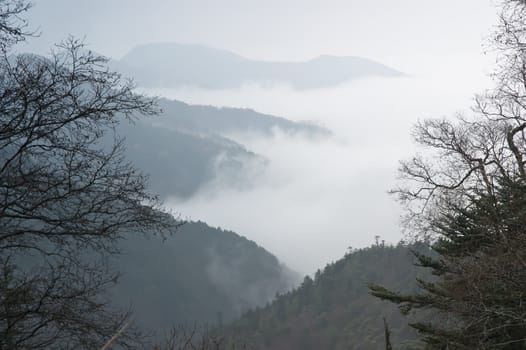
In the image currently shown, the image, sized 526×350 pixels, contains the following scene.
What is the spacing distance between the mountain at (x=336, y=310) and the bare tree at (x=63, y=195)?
113m

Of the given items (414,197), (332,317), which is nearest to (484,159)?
(414,197)

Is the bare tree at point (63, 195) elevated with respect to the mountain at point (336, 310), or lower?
lower

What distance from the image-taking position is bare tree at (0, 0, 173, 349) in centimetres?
427

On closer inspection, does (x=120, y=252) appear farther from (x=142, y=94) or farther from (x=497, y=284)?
(x=497, y=284)

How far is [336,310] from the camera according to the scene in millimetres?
129500

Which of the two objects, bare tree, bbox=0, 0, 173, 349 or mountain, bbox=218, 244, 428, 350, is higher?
mountain, bbox=218, 244, 428, 350

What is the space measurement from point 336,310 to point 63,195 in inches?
5227

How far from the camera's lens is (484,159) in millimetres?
10578

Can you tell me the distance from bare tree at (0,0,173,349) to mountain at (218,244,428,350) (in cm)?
11285

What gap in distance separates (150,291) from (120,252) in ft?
653

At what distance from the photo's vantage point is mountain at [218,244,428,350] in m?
118

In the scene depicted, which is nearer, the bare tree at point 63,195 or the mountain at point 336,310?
the bare tree at point 63,195

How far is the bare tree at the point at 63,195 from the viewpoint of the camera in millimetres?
4270

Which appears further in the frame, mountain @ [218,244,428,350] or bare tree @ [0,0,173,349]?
mountain @ [218,244,428,350]
